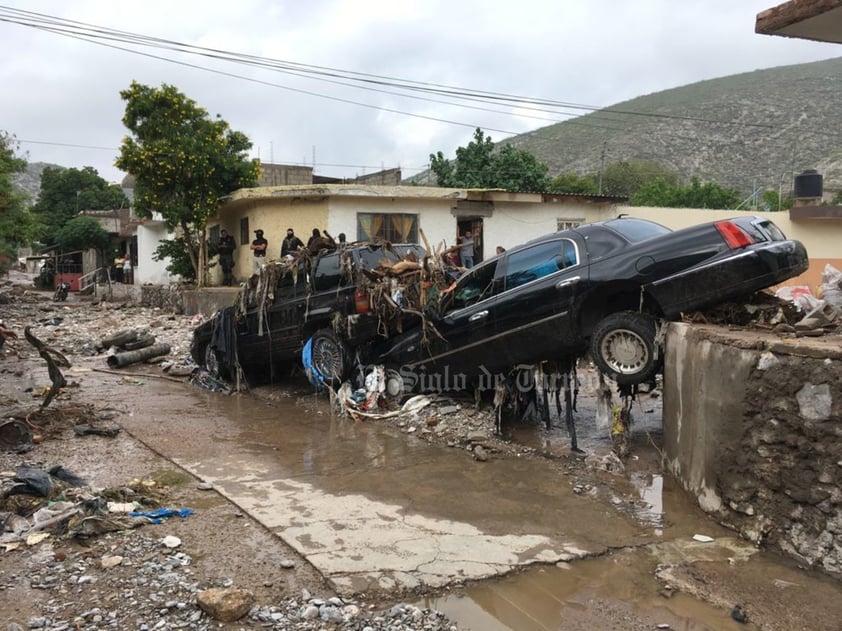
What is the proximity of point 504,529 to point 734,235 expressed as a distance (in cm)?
337

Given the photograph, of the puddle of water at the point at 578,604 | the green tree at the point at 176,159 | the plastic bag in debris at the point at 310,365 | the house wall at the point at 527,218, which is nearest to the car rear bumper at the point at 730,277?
the puddle of water at the point at 578,604

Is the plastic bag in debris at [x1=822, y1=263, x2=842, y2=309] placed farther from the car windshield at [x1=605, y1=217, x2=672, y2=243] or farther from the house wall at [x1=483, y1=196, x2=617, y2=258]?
the house wall at [x1=483, y1=196, x2=617, y2=258]

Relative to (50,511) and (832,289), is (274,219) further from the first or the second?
(832,289)

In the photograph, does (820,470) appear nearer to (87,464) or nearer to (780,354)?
(780,354)

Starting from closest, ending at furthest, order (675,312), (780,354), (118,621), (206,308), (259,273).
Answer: (118,621)
(780,354)
(675,312)
(259,273)
(206,308)

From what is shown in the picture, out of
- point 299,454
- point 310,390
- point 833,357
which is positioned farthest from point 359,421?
point 833,357

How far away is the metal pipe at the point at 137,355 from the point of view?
1334 centimetres

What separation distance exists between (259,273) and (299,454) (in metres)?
4.20

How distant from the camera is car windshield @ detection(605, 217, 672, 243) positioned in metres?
6.70

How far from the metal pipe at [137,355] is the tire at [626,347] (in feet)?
33.6

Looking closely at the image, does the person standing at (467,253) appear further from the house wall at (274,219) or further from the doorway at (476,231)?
the house wall at (274,219)

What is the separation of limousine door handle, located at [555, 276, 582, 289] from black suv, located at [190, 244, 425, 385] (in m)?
2.70

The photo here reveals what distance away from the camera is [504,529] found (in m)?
4.89

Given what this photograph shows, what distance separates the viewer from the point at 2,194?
892 inches
